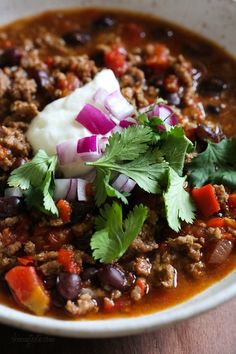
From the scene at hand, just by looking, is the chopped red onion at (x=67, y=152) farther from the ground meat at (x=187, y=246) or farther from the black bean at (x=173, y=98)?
the black bean at (x=173, y=98)

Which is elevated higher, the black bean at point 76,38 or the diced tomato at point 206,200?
the diced tomato at point 206,200

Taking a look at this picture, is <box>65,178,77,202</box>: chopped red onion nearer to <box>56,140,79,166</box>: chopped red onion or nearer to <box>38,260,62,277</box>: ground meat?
<box>56,140,79,166</box>: chopped red onion

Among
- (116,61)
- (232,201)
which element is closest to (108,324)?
(232,201)

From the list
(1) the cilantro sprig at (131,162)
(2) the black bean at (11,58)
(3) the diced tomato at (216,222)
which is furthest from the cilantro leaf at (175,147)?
(2) the black bean at (11,58)

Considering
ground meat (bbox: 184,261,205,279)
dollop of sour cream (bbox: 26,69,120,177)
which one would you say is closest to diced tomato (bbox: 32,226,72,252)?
dollop of sour cream (bbox: 26,69,120,177)

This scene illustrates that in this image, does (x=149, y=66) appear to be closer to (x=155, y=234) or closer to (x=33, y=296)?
(x=155, y=234)

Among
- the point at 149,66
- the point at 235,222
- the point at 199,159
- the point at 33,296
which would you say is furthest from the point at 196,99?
the point at 33,296

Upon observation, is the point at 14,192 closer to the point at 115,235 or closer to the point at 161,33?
the point at 115,235
